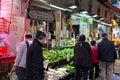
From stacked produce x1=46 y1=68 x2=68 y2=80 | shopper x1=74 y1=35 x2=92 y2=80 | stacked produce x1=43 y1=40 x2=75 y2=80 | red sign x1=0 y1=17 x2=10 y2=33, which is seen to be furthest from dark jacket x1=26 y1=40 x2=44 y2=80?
shopper x1=74 y1=35 x2=92 y2=80

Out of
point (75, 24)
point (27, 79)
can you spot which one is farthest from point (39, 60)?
point (75, 24)

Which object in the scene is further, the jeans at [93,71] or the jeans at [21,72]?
the jeans at [93,71]

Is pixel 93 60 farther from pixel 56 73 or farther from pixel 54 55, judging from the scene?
pixel 56 73

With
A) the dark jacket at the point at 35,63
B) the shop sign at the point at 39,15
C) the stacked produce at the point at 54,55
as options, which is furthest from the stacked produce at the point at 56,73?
the dark jacket at the point at 35,63

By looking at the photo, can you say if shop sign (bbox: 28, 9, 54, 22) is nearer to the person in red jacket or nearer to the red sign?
the red sign

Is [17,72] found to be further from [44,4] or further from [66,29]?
[66,29]

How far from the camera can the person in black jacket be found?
553 cm

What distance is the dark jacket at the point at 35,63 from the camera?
218 inches

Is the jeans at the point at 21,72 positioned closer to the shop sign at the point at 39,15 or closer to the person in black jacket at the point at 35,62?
the person in black jacket at the point at 35,62

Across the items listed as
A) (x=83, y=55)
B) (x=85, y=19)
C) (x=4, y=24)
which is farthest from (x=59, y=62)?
(x=85, y=19)

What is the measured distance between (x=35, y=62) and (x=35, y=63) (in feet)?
0.07

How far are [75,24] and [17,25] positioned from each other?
28.7 feet

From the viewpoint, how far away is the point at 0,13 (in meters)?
8.02

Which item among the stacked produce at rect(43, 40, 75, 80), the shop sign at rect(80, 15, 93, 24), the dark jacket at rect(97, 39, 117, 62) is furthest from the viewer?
the shop sign at rect(80, 15, 93, 24)
